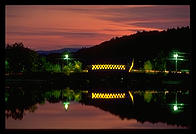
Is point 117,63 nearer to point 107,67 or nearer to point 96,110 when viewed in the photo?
point 107,67

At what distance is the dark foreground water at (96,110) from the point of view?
35.6 ft

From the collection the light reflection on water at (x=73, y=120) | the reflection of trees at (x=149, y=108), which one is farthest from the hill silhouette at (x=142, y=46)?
the light reflection on water at (x=73, y=120)

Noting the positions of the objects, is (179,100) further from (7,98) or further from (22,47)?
(22,47)

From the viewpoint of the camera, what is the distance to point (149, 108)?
13.4 metres

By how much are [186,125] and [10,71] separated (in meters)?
19.8

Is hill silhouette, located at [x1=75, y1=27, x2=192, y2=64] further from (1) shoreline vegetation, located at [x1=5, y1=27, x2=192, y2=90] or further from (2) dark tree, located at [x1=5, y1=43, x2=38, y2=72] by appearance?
(2) dark tree, located at [x1=5, y1=43, x2=38, y2=72]

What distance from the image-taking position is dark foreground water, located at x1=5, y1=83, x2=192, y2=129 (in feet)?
35.6

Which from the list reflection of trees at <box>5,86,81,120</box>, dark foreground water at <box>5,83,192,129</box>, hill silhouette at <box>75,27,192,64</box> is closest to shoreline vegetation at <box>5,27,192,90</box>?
hill silhouette at <box>75,27,192,64</box>

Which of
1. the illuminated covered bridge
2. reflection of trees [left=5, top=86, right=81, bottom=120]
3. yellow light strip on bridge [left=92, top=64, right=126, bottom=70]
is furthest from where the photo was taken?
yellow light strip on bridge [left=92, top=64, right=126, bottom=70]

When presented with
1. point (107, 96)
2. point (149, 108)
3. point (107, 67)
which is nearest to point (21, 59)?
point (107, 67)

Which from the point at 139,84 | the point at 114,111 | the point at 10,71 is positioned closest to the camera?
the point at 114,111

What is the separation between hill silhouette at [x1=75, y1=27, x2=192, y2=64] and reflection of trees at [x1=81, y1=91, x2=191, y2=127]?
72.3 ft
